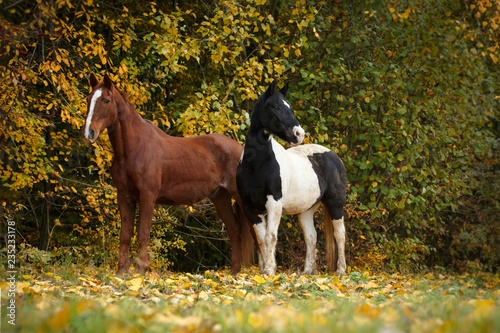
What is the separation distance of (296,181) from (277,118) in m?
0.97

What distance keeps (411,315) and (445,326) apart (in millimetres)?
456

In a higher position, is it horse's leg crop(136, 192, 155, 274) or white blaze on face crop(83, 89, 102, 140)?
white blaze on face crop(83, 89, 102, 140)

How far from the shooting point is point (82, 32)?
25.5ft

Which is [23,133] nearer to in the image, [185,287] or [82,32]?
[82,32]

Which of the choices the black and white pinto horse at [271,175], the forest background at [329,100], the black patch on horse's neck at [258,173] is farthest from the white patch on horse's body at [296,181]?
the forest background at [329,100]

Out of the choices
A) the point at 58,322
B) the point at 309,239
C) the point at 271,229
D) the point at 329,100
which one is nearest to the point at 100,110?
the point at 271,229

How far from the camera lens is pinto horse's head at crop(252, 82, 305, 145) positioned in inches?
243

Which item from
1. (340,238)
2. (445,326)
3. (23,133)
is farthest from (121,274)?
(445,326)

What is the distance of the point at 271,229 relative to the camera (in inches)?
249

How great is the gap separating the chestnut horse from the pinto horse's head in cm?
98

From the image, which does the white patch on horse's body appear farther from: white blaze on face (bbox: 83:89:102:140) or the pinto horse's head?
white blaze on face (bbox: 83:89:102:140)

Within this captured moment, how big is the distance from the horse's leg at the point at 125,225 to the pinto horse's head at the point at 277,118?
180cm

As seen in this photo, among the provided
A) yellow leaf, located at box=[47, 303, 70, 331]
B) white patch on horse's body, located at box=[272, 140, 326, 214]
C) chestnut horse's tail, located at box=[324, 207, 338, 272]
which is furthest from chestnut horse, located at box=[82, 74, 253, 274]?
yellow leaf, located at box=[47, 303, 70, 331]

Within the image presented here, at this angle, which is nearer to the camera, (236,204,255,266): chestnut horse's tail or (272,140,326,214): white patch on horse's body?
(272,140,326,214): white patch on horse's body
